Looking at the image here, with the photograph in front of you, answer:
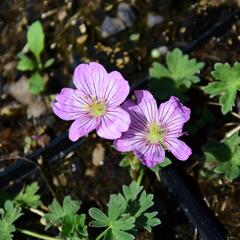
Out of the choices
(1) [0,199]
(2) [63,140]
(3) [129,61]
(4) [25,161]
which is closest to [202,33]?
(3) [129,61]

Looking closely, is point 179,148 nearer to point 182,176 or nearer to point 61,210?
point 182,176

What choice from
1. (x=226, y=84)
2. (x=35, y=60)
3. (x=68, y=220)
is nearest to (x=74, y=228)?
(x=68, y=220)

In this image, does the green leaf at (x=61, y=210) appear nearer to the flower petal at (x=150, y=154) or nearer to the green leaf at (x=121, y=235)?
the green leaf at (x=121, y=235)

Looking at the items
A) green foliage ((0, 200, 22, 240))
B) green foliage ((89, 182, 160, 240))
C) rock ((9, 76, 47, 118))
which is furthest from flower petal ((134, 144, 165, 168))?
rock ((9, 76, 47, 118))

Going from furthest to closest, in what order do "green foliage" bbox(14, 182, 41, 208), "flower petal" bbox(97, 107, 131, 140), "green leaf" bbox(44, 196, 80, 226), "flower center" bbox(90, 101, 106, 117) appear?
"green foliage" bbox(14, 182, 41, 208) < "green leaf" bbox(44, 196, 80, 226) < "flower center" bbox(90, 101, 106, 117) < "flower petal" bbox(97, 107, 131, 140)

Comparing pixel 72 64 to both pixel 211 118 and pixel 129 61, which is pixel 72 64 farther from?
pixel 211 118

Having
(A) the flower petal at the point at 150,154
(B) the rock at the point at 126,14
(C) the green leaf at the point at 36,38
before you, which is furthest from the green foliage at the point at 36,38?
(A) the flower petal at the point at 150,154

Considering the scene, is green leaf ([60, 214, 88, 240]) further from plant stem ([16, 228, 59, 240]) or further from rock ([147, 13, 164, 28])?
rock ([147, 13, 164, 28])
